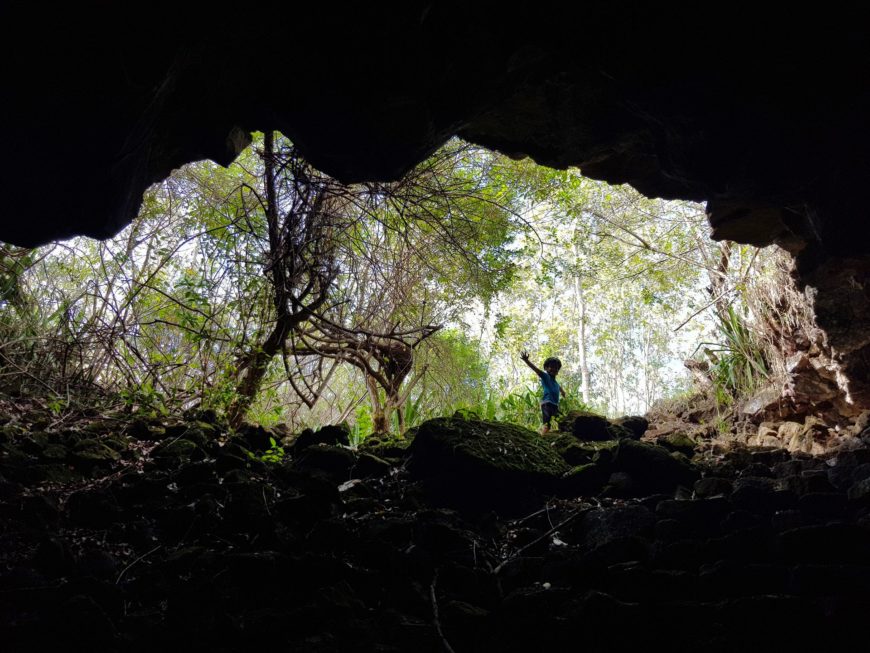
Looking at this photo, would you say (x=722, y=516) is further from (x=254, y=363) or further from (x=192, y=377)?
(x=192, y=377)

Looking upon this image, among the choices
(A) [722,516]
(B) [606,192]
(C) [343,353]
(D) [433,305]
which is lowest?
(A) [722,516]

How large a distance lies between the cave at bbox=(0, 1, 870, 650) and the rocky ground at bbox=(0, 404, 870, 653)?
1.7 inches

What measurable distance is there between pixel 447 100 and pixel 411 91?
24 cm

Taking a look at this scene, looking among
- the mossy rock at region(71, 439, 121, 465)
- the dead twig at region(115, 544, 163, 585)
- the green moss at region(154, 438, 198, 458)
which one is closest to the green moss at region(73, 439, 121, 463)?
the mossy rock at region(71, 439, 121, 465)

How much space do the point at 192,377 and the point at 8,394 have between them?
1.29m

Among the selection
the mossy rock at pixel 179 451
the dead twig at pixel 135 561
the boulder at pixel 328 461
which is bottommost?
the dead twig at pixel 135 561

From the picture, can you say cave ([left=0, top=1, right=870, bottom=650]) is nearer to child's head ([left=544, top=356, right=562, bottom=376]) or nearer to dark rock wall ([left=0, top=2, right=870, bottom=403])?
dark rock wall ([left=0, top=2, right=870, bottom=403])

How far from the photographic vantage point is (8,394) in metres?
4.31

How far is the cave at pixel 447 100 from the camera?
266 centimetres

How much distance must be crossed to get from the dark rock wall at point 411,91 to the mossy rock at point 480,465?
6.52ft

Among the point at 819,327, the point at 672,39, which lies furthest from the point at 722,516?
the point at 672,39

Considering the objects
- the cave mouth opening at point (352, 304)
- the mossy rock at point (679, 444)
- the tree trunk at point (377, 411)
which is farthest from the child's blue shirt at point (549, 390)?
the tree trunk at point (377, 411)

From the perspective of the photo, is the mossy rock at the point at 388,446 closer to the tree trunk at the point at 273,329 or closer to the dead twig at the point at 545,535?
the tree trunk at the point at 273,329

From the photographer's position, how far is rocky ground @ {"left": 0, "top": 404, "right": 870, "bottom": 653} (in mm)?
2238
